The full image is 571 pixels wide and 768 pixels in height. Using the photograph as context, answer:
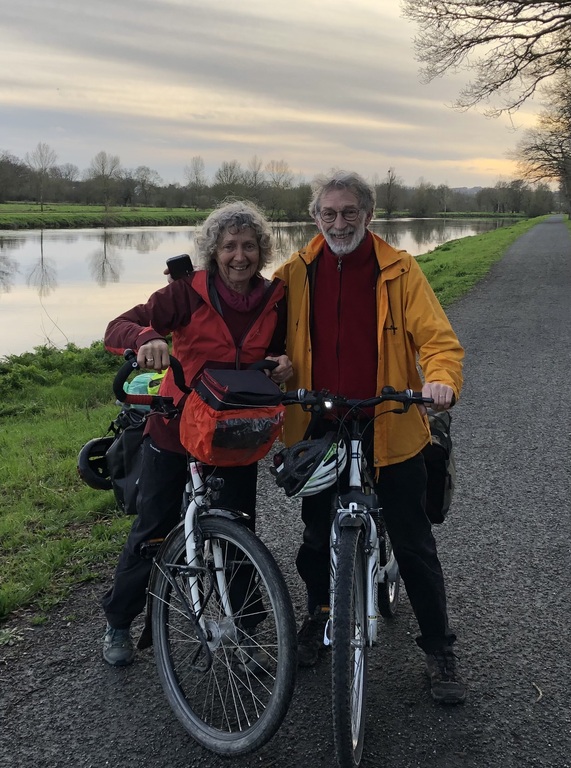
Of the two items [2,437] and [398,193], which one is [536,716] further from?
[398,193]

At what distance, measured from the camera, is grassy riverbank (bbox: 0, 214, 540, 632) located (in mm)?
3678

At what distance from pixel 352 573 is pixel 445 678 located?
853 mm

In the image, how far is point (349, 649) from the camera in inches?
87.7

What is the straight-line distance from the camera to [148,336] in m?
2.50

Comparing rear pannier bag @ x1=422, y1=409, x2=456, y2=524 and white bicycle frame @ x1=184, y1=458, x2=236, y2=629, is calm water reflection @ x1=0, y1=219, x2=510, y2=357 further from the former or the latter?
white bicycle frame @ x1=184, y1=458, x2=236, y2=629

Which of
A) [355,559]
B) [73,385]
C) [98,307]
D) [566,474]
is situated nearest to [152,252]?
[98,307]

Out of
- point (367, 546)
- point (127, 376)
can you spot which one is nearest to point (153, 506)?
point (127, 376)

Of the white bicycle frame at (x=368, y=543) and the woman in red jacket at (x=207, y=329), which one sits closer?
the white bicycle frame at (x=368, y=543)

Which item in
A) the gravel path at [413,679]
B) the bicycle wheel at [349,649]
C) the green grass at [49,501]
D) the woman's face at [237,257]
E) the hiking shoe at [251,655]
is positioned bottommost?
the gravel path at [413,679]

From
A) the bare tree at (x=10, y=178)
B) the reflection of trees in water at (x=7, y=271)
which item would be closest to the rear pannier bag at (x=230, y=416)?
the reflection of trees in water at (x=7, y=271)

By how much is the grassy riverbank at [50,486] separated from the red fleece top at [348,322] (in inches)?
75.1

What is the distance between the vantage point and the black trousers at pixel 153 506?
277 cm

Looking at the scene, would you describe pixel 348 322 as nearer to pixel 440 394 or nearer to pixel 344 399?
pixel 344 399

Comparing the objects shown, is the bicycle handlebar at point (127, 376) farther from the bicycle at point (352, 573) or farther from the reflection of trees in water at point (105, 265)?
the reflection of trees in water at point (105, 265)
